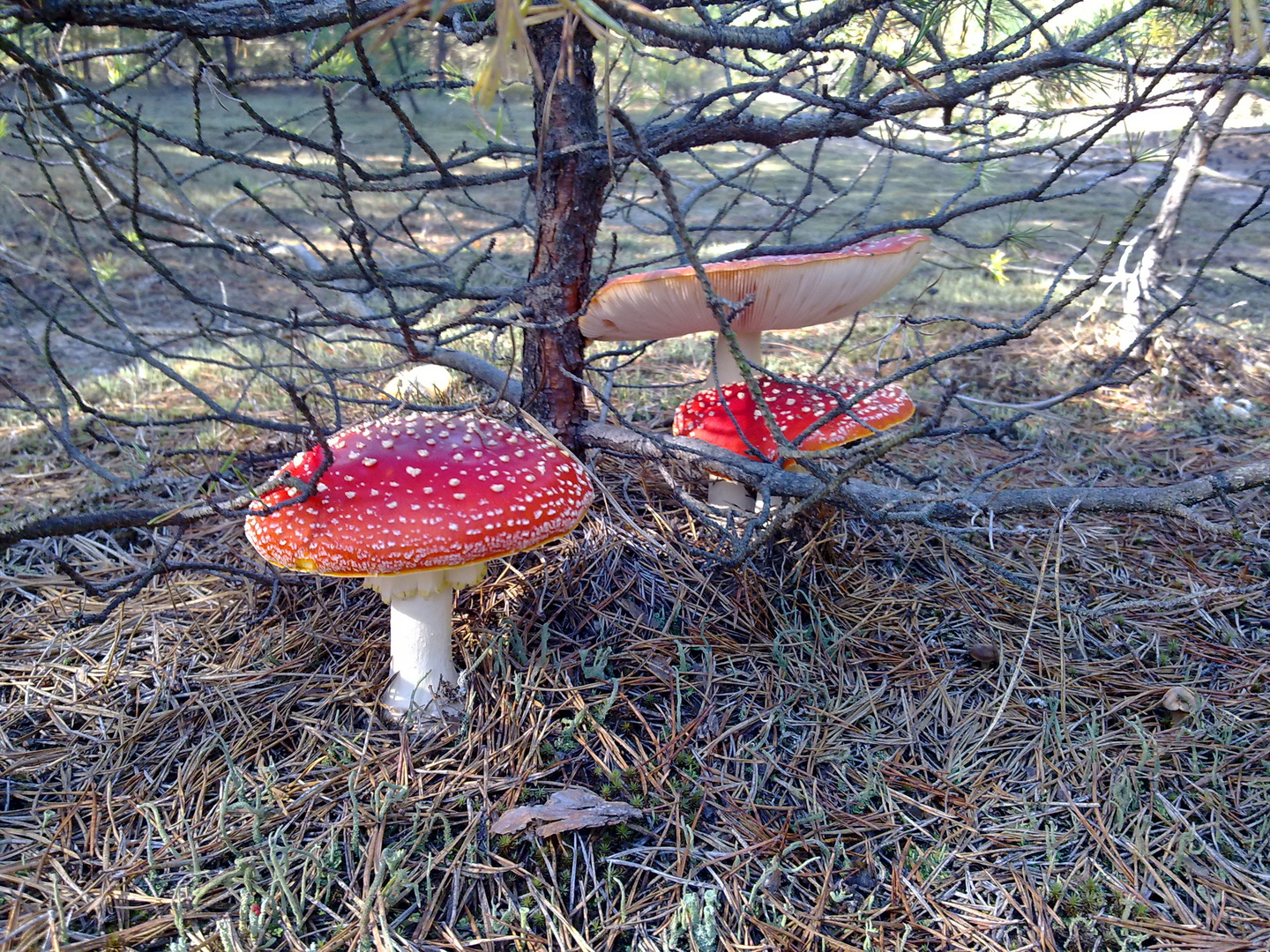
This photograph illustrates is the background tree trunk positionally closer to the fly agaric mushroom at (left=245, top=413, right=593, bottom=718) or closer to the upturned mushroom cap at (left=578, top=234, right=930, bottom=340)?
the upturned mushroom cap at (left=578, top=234, right=930, bottom=340)

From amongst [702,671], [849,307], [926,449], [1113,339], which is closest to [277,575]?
[702,671]

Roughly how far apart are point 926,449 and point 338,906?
107 inches

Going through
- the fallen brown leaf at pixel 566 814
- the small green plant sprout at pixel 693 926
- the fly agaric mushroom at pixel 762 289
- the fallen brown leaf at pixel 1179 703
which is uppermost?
the fly agaric mushroom at pixel 762 289

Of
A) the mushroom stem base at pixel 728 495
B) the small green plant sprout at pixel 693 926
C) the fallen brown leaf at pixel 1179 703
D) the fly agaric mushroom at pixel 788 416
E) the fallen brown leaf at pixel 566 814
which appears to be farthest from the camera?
the mushroom stem base at pixel 728 495

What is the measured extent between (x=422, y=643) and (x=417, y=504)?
49 cm

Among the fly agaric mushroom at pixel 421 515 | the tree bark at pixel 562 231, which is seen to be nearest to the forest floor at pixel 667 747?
the fly agaric mushroom at pixel 421 515

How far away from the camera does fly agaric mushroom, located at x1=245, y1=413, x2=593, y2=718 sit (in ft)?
5.10

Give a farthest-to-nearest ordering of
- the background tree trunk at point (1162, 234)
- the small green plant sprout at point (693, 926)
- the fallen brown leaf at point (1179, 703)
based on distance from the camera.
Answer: the background tree trunk at point (1162, 234) < the fallen brown leaf at point (1179, 703) < the small green plant sprout at point (693, 926)

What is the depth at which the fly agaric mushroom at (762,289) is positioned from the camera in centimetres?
189

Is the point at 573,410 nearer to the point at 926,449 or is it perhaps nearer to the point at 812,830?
the point at 812,830

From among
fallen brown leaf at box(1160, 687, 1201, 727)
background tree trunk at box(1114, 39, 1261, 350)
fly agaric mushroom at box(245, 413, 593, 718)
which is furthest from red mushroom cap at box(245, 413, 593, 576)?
background tree trunk at box(1114, 39, 1261, 350)

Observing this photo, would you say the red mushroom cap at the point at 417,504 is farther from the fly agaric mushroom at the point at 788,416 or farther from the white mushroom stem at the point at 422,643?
the fly agaric mushroom at the point at 788,416

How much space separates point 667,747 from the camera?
1.75 m

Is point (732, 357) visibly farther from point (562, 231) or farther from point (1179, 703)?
point (1179, 703)
